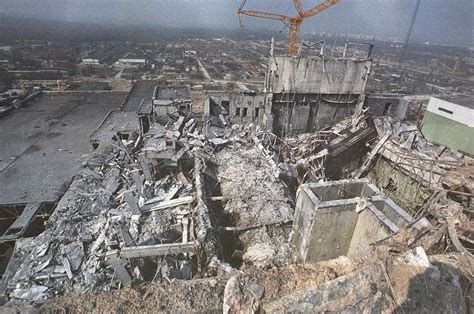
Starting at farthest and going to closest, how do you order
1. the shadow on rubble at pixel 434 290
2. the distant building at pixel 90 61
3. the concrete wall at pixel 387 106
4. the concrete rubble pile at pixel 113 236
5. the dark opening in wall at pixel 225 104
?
1. the distant building at pixel 90 61
2. the concrete wall at pixel 387 106
3. the dark opening in wall at pixel 225 104
4. the concrete rubble pile at pixel 113 236
5. the shadow on rubble at pixel 434 290

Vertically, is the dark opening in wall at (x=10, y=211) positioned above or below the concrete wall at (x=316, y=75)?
below

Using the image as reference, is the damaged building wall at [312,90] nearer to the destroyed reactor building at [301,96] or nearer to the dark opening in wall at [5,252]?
the destroyed reactor building at [301,96]

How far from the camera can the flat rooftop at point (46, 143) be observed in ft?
52.2

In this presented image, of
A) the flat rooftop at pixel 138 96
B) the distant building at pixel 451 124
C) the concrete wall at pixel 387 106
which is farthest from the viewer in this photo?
the flat rooftop at pixel 138 96

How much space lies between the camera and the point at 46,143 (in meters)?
22.3

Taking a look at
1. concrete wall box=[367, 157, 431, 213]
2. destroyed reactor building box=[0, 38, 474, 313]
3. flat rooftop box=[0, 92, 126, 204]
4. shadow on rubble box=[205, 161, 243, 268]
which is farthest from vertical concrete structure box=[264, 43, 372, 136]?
flat rooftop box=[0, 92, 126, 204]

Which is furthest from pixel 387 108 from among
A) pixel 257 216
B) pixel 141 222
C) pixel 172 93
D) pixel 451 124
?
pixel 141 222

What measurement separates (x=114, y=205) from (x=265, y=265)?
7.23m

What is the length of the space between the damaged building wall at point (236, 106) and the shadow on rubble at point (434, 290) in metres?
17.8

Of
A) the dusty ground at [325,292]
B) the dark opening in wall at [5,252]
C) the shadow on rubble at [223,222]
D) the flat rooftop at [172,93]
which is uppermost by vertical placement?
the dusty ground at [325,292]

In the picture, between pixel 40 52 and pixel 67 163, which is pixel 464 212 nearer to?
pixel 67 163

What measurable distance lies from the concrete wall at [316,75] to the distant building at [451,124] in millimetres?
12612

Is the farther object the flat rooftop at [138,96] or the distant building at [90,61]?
the distant building at [90,61]

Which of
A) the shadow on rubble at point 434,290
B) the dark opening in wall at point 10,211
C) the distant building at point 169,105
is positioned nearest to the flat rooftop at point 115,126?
the distant building at point 169,105
